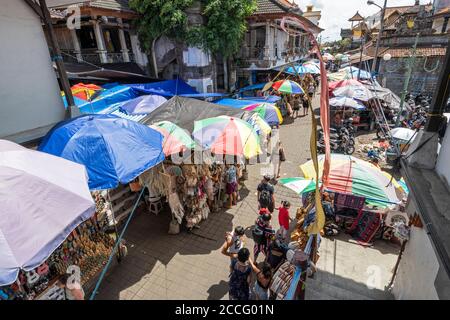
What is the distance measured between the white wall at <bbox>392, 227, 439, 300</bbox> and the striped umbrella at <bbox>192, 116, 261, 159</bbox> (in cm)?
419

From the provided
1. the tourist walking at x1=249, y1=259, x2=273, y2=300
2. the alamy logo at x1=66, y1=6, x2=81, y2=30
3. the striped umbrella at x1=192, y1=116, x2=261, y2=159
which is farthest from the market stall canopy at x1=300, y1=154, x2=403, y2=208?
the alamy logo at x1=66, y1=6, x2=81, y2=30

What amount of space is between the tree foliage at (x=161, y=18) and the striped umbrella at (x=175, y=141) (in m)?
10.8

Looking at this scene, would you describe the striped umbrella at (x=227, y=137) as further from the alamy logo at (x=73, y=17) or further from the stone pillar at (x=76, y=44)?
the stone pillar at (x=76, y=44)

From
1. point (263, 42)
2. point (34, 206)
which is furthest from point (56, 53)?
point (263, 42)

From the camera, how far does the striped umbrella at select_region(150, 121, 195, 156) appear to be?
6948mm

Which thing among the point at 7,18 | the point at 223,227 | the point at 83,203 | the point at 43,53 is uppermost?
the point at 7,18

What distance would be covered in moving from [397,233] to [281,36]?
22553 millimetres

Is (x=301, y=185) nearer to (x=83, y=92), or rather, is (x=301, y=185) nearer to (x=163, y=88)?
Result: (x=163, y=88)

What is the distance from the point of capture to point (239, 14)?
53.9 feet

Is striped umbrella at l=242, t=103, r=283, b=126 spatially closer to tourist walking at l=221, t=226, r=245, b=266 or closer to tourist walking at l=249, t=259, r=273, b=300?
tourist walking at l=221, t=226, r=245, b=266

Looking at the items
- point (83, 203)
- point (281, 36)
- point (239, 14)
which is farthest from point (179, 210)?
point (281, 36)

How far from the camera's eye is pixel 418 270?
3.81 m

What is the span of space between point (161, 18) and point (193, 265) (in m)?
15.0
